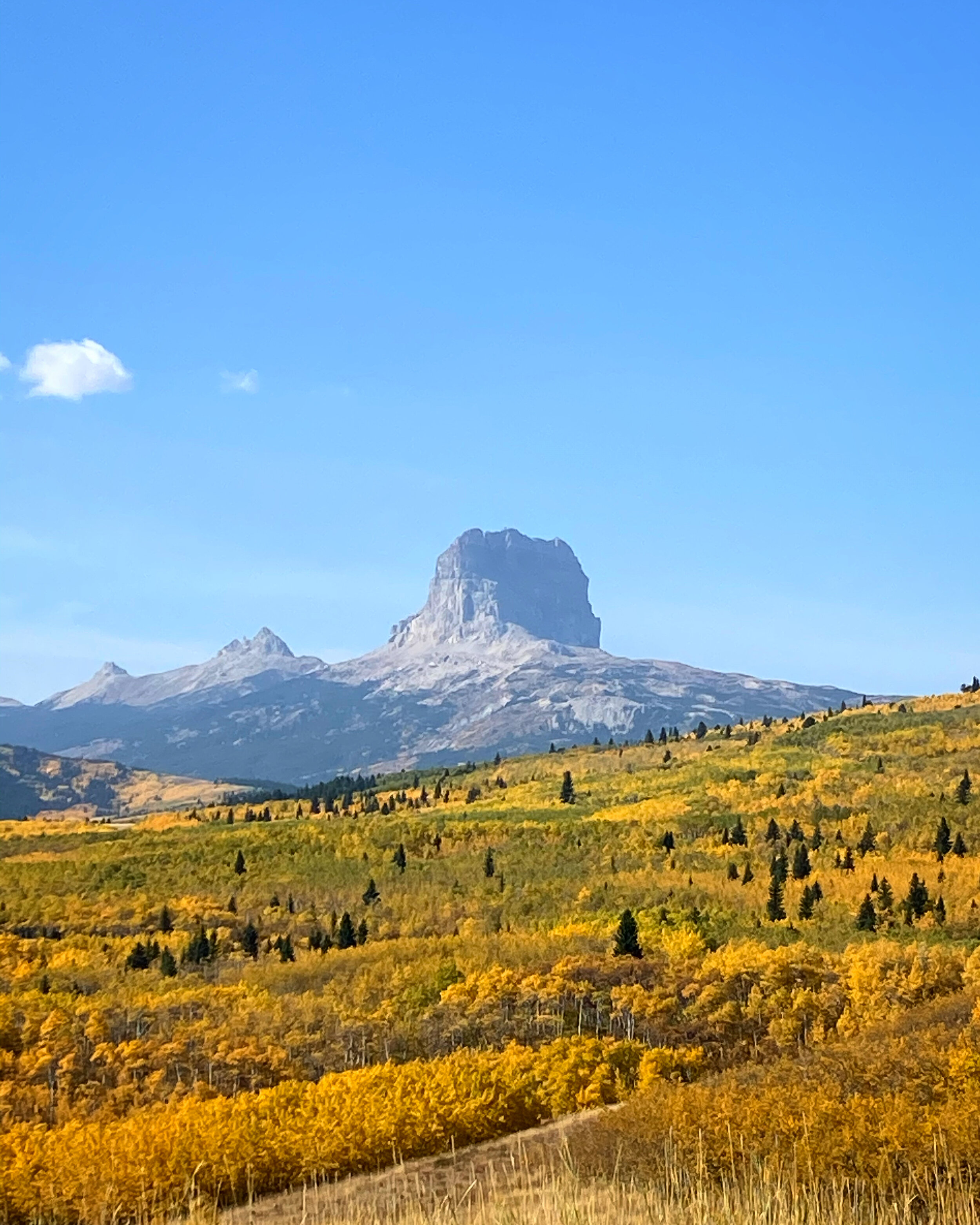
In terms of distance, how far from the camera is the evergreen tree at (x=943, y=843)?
117125mm

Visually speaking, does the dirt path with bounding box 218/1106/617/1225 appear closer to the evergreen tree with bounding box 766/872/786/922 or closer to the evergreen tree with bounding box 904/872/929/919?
the evergreen tree with bounding box 766/872/786/922

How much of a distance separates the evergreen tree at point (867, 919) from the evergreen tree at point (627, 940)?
17.8m

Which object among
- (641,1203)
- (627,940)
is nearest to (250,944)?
(627,940)

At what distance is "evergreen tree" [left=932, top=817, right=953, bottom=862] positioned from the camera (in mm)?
117125

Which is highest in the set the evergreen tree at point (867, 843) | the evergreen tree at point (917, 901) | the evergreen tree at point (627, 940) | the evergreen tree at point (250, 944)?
the evergreen tree at point (867, 843)

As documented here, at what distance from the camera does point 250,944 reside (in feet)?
339

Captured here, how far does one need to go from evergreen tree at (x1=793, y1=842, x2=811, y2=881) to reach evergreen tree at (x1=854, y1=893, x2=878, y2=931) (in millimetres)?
16581

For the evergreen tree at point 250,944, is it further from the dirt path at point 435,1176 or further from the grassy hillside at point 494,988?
the dirt path at point 435,1176

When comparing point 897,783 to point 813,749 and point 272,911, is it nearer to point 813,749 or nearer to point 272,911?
point 813,749

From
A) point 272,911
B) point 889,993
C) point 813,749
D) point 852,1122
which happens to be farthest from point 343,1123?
point 813,749

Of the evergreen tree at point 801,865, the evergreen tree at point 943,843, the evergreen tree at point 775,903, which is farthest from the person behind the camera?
the evergreen tree at point 943,843

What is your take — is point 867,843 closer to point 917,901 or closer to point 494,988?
point 917,901

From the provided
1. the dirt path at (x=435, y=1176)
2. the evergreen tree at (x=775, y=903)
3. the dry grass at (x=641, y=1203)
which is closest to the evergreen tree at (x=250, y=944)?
the evergreen tree at (x=775, y=903)

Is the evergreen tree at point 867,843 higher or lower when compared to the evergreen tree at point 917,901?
higher
